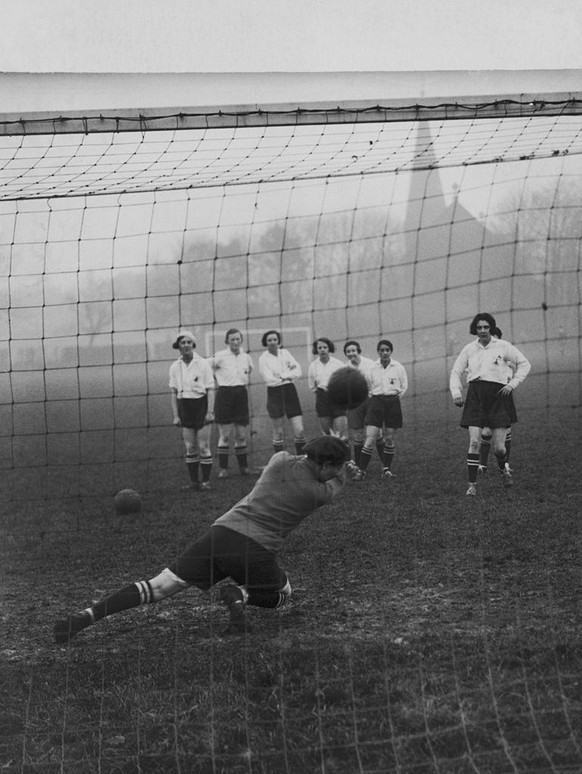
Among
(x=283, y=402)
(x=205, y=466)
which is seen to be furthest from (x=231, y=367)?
(x=205, y=466)

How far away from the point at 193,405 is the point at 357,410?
1.89 m

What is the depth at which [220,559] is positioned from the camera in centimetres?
436

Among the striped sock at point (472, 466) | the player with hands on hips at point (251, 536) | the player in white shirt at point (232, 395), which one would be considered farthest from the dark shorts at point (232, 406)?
the player with hands on hips at point (251, 536)

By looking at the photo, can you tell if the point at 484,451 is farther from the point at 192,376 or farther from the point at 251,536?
the point at 251,536

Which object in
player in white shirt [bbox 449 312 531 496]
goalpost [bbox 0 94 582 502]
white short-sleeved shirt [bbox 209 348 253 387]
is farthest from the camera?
white short-sleeved shirt [bbox 209 348 253 387]

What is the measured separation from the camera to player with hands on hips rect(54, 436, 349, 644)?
4312mm

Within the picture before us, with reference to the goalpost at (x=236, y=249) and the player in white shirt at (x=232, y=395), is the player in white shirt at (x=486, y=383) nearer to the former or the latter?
the goalpost at (x=236, y=249)

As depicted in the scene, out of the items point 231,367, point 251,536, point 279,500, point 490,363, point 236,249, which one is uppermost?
point 236,249

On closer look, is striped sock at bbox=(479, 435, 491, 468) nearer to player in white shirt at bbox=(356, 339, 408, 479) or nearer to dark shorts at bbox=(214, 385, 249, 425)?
player in white shirt at bbox=(356, 339, 408, 479)

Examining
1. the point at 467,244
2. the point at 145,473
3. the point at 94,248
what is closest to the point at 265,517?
the point at 145,473

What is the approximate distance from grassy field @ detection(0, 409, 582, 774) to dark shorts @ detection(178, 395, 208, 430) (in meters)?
2.70

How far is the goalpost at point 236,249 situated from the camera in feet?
17.4

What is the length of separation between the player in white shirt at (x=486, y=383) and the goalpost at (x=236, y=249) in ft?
0.81

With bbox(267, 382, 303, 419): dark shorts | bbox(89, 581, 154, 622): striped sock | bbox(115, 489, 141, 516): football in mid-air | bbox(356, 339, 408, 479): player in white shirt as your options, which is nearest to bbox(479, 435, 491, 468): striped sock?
bbox(356, 339, 408, 479): player in white shirt
